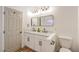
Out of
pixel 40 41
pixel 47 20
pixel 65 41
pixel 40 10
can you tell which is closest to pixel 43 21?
pixel 47 20

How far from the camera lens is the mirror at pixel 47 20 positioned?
121 cm

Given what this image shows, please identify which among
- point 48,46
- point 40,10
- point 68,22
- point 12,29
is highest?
point 40,10

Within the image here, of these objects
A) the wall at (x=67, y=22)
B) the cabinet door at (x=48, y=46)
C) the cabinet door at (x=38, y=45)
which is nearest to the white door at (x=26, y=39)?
the cabinet door at (x=38, y=45)

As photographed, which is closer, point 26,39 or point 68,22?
point 68,22

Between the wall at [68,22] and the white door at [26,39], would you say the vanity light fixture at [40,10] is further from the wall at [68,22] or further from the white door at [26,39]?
the white door at [26,39]

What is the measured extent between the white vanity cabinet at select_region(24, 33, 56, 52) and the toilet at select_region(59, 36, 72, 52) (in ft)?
0.39

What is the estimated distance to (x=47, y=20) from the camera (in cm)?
123

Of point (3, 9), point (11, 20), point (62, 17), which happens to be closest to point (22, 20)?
point (11, 20)

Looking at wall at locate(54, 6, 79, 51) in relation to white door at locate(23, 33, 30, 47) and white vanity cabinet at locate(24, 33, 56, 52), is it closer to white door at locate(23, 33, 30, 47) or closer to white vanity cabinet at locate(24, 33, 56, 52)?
white vanity cabinet at locate(24, 33, 56, 52)

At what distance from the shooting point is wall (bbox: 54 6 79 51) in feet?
3.69

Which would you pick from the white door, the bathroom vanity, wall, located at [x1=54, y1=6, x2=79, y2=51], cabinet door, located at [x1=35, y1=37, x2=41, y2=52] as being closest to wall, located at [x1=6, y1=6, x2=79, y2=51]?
wall, located at [x1=54, y1=6, x2=79, y2=51]

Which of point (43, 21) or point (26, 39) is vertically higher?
point (43, 21)

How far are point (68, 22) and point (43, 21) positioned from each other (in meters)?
0.37

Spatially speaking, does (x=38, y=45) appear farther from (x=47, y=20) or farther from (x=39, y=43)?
(x=47, y=20)
